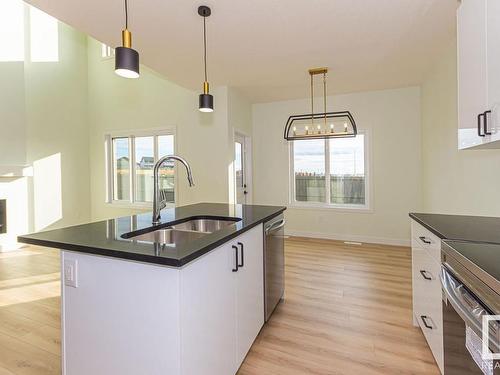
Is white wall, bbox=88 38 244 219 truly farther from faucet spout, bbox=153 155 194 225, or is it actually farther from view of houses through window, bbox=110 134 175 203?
faucet spout, bbox=153 155 194 225

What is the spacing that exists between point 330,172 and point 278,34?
3.09 metres

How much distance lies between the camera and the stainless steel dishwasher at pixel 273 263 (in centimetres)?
219

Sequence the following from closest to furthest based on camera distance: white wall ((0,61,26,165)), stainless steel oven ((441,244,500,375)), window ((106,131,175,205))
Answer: stainless steel oven ((441,244,500,375))
white wall ((0,61,26,165))
window ((106,131,175,205))

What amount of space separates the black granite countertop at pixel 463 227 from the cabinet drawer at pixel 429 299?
20 centimetres

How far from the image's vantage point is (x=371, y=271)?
3.47m

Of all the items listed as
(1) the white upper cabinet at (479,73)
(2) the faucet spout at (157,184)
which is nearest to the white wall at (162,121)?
(2) the faucet spout at (157,184)

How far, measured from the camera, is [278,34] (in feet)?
9.04

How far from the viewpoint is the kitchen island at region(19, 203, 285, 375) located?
116 cm

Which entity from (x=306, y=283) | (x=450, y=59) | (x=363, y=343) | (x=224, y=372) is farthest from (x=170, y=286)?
(x=450, y=59)

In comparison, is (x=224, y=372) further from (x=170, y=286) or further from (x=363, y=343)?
(x=363, y=343)

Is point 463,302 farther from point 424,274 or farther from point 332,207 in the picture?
point 332,207

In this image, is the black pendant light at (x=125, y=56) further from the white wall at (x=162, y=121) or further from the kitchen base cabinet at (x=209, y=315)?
the white wall at (x=162, y=121)

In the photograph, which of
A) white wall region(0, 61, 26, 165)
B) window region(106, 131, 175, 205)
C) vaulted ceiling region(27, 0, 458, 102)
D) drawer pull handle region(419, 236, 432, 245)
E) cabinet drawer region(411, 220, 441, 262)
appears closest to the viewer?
cabinet drawer region(411, 220, 441, 262)

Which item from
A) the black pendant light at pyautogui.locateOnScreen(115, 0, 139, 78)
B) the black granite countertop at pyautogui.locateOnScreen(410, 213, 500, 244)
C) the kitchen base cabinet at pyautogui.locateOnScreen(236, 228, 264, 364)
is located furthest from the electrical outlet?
the black granite countertop at pyautogui.locateOnScreen(410, 213, 500, 244)
